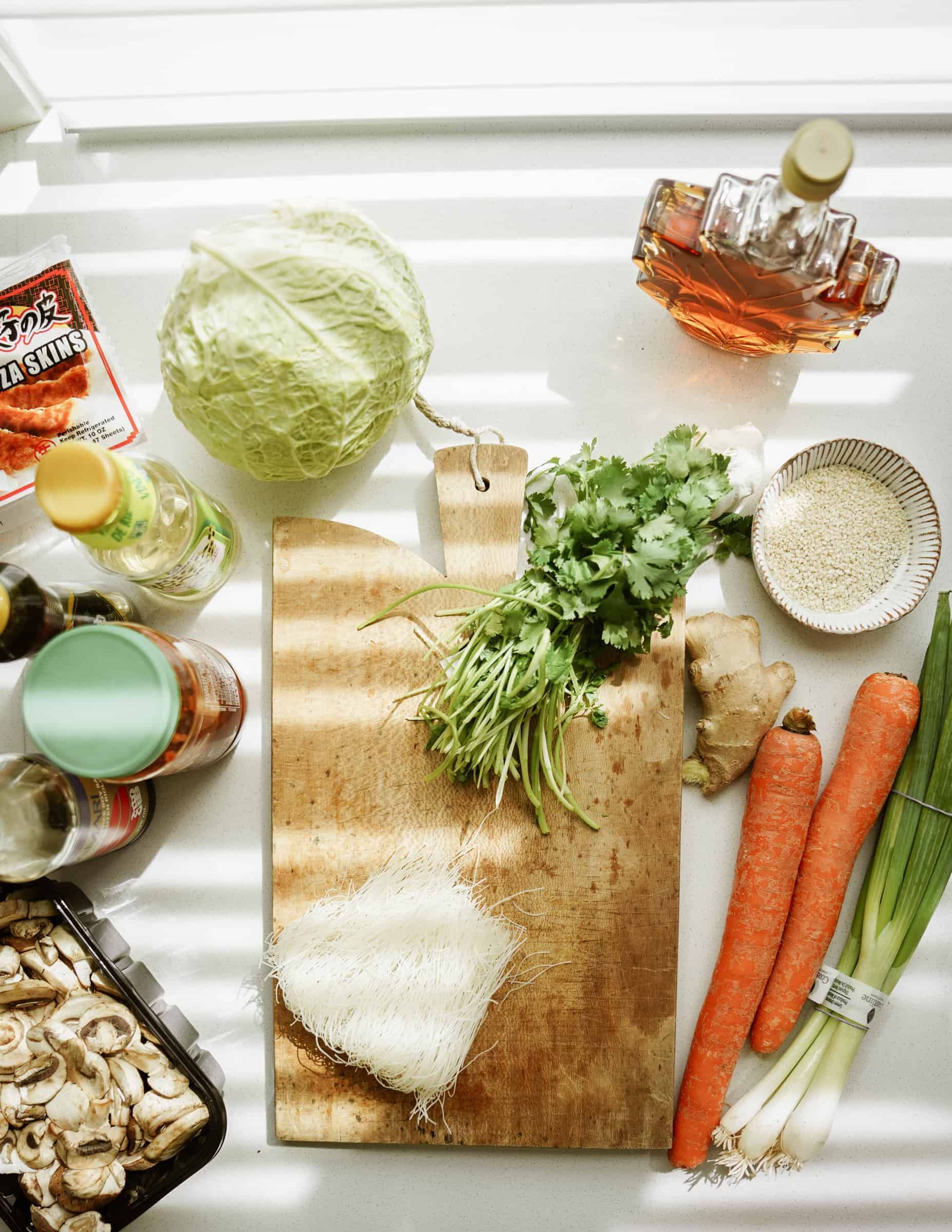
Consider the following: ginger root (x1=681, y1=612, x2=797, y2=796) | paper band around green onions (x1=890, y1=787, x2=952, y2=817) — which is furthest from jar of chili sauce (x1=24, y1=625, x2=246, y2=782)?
paper band around green onions (x1=890, y1=787, x2=952, y2=817)

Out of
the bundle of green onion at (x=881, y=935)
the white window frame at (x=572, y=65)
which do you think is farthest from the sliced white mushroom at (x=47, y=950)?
the white window frame at (x=572, y=65)

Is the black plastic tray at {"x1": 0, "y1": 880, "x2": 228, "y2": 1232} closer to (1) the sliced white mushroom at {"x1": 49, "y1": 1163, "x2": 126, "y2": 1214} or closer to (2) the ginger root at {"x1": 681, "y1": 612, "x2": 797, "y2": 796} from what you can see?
(1) the sliced white mushroom at {"x1": 49, "y1": 1163, "x2": 126, "y2": 1214}

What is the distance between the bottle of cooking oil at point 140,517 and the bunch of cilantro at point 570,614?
0.31 meters

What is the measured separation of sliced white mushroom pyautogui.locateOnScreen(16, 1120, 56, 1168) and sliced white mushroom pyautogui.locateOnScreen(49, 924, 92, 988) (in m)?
0.21

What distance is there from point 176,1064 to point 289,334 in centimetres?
116

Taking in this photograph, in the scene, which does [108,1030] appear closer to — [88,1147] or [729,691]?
[88,1147]

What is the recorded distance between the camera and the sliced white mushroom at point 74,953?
1.33 metres

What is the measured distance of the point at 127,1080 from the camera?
129 centimetres

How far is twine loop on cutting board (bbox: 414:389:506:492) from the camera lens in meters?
1.41

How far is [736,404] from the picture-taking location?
1.54 metres

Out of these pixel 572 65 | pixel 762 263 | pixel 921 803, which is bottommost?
pixel 921 803

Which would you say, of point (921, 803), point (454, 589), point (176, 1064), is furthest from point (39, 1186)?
point (921, 803)

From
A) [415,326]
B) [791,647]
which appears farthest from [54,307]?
[791,647]

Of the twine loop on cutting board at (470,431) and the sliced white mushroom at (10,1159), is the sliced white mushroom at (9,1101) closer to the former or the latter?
the sliced white mushroom at (10,1159)
